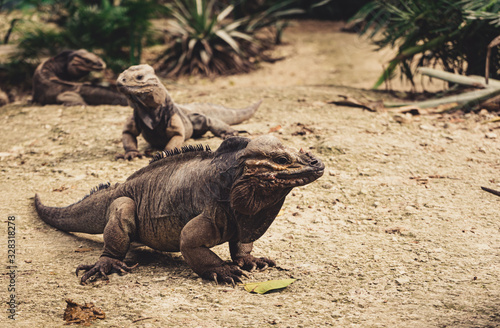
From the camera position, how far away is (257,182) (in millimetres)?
3369

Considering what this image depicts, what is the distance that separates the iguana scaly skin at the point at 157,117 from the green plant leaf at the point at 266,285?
2.87 m

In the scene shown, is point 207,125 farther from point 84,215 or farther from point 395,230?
point 395,230

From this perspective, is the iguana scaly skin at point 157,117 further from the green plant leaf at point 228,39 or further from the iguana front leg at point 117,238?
the green plant leaf at point 228,39

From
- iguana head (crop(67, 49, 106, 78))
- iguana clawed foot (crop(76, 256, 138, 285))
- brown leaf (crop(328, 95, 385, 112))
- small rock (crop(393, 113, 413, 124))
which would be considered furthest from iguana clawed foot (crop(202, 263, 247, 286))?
iguana head (crop(67, 49, 106, 78))

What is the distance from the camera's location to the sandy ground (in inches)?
126

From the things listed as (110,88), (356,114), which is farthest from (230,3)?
(356,114)

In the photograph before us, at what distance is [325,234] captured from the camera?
441cm

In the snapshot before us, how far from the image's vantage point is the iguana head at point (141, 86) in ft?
19.7

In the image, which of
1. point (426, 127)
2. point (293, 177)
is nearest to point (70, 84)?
point (426, 127)

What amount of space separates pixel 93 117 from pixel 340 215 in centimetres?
508

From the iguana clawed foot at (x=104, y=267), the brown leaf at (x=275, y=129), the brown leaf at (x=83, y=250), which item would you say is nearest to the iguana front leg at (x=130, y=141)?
the brown leaf at (x=275, y=129)

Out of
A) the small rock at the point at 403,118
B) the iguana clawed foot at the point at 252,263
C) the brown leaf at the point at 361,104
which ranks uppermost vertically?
the brown leaf at the point at 361,104

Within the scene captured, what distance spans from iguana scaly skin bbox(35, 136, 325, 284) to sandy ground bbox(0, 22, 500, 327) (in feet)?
0.62

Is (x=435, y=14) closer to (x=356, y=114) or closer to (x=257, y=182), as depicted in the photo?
(x=356, y=114)
